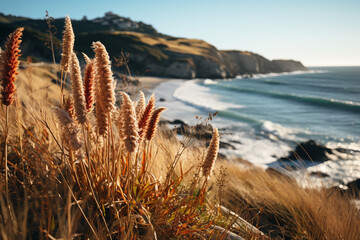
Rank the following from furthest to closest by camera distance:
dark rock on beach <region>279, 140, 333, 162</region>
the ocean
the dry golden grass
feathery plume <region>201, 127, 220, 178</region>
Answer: dark rock on beach <region>279, 140, 333, 162</region> → the ocean → the dry golden grass → feathery plume <region>201, 127, 220, 178</region>

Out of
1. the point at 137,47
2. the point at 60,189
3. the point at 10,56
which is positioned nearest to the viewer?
the point at 10,56

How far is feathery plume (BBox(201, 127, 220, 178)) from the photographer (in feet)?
6.56

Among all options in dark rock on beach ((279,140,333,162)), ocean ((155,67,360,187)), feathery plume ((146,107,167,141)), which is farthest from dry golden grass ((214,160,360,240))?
dark rock on beach ((279,140,333,162))

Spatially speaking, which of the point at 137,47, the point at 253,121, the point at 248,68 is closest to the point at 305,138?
the point at 253,121

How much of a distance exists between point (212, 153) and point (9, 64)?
160 centimetres

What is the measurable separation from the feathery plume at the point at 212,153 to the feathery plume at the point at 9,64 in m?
1.49

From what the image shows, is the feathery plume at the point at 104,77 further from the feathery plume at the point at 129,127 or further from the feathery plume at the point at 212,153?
the feathery plume at the point at 212,153

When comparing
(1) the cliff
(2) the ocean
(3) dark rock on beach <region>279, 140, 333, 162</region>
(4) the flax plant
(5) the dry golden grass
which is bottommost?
(3) dark rock on beach <region>279, 140, 333, 162</region>

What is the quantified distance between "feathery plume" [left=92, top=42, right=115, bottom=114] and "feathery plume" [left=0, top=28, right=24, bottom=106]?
0.44m

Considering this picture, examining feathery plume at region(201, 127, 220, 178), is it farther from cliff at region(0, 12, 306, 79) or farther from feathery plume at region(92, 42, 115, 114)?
cliff at region(0, 12, 306, 79)

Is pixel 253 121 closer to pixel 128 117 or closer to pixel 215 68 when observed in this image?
pixel 128 117

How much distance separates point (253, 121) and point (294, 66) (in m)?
141

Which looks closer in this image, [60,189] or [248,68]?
[60,189]

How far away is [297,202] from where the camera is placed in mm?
3357
